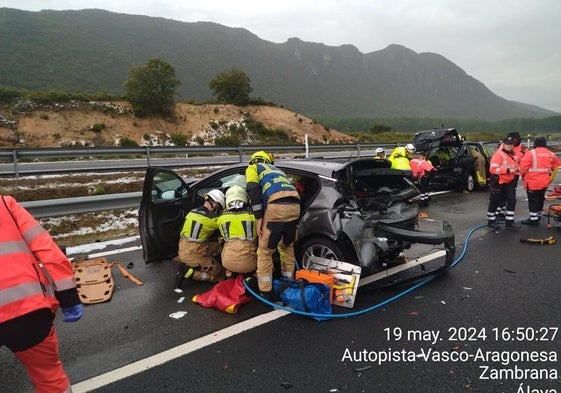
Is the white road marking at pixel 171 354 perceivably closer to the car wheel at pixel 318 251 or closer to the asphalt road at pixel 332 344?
the asphalt road at pixel 332 344

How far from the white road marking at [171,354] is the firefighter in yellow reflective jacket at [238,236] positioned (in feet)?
2.14

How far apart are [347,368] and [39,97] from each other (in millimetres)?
36833

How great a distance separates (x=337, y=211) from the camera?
3.99 meters

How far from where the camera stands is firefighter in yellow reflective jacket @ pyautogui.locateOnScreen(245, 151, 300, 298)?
3.77 m

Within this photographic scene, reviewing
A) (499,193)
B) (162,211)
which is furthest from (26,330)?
(499,193)

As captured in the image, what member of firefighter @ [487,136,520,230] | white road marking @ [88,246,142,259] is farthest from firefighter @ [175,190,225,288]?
firefighter @ [487,136,520,230]

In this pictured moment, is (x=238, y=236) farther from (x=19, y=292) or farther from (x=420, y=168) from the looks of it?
(x=420, y=168)

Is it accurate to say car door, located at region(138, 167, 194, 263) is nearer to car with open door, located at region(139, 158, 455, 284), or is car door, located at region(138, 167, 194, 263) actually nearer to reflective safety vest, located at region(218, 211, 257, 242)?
car with open door, located at region(139, 158, 455, 284)

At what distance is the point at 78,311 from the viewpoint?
2.09 m

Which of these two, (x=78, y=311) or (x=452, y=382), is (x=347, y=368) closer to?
(x=452, y=382)

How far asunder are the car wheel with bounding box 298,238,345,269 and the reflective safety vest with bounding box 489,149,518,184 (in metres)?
4.82

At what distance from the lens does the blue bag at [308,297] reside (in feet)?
11.5

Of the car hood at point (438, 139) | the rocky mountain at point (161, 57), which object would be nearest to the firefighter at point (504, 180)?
the car hood at point (438, 139)

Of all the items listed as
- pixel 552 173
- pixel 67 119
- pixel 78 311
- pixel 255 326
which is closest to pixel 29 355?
pixel 78 311
